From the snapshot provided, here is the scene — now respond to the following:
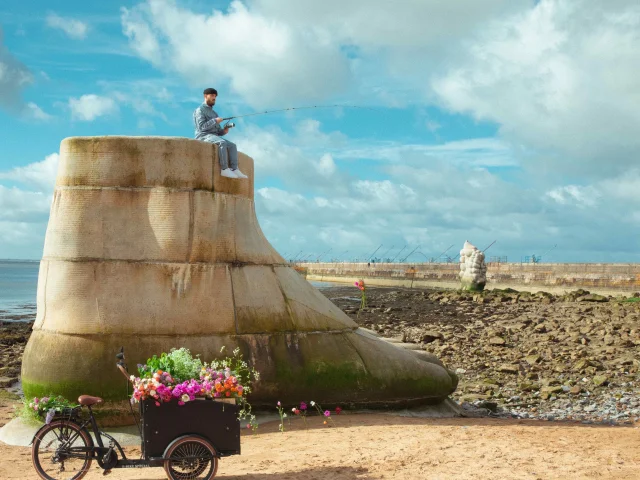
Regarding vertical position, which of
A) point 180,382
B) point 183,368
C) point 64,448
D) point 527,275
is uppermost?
point 527,275

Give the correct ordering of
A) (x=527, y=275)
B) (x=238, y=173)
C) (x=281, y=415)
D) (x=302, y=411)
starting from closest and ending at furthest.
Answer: (x=281, y=415) → (x=302, y=411) → (x=238, y=173) → (x=527, y=275)

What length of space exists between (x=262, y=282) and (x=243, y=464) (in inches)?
123

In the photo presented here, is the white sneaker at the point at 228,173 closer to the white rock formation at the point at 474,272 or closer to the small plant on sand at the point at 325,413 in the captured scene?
the small plant on sand at the point at 325,413

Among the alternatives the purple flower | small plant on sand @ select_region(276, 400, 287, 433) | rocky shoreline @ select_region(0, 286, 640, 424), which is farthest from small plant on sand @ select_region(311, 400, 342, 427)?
the purple flower

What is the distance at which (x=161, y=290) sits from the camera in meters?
9.32

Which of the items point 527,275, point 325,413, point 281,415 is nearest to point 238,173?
point 281,415

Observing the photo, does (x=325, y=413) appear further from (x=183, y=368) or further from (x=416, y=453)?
(x=183, y=368)

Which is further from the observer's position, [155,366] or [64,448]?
[155,366]

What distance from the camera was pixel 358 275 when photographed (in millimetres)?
80750

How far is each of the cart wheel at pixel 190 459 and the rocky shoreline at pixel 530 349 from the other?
539 centimetres

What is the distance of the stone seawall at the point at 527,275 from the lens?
135 feet

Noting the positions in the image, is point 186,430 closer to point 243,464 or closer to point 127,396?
point 243,464

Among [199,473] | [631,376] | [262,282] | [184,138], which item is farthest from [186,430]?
[631,376]

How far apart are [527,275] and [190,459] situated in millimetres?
45277
